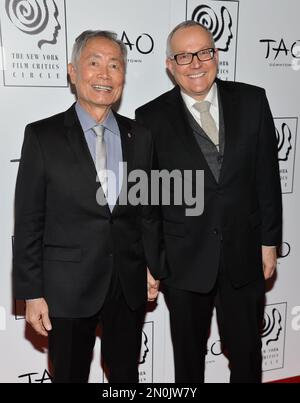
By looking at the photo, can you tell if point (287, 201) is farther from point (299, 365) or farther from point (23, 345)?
point (23, 345)

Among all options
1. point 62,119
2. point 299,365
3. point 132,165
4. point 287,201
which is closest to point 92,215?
point 132,165

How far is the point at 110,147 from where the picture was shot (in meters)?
1.75

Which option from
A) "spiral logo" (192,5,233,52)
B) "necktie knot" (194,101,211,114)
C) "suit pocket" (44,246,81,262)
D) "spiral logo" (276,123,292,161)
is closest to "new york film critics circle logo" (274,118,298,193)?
"spiral logo" (276,123,292,161)

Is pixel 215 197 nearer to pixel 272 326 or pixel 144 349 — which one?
pixel 144 349

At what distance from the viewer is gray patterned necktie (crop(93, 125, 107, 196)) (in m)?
1.69

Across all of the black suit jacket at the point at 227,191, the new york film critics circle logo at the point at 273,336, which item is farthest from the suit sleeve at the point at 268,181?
the new york film critics circle logo at the point at 273,336

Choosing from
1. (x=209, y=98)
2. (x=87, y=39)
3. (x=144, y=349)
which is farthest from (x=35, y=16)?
(x=144, y=349)

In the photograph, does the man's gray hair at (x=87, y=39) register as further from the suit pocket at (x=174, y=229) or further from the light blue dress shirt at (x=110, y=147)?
the suit pocket at (x=174, y=229)

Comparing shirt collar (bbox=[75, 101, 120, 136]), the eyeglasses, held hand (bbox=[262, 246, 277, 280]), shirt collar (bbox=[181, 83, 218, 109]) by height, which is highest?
the eyeglasses

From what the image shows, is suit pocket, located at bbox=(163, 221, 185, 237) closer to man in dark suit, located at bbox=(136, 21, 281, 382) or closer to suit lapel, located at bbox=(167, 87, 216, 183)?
man in dark suit, located at bbox=(136, 21, 281, 382)

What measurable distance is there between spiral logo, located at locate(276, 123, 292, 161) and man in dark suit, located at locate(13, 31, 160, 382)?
3.40 feet

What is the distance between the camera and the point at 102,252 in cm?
170

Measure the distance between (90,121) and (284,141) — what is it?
1.27 m

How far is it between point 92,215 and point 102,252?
5.4 inches
